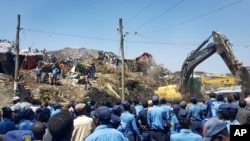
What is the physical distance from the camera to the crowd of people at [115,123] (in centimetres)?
481

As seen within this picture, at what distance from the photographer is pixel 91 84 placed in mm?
29016

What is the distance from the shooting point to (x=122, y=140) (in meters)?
4.86

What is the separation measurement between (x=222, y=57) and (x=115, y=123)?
56.3ft

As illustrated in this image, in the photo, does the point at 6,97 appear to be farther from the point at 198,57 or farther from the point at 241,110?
the point at 241,110

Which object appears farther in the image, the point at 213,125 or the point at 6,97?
the point at 6,97

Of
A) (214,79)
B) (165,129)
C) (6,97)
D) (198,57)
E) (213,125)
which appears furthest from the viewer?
(214,79)

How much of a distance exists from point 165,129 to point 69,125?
672 cm

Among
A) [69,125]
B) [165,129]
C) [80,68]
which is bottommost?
[165,129]

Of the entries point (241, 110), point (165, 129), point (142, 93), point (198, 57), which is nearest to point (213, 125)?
point (241, 110)

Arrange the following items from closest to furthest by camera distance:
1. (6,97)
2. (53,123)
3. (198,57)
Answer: (53,123) → (198,57) → (6,97)

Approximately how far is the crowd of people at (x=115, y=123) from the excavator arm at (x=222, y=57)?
710cm

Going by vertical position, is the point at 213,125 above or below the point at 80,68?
below

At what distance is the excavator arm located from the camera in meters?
19.8

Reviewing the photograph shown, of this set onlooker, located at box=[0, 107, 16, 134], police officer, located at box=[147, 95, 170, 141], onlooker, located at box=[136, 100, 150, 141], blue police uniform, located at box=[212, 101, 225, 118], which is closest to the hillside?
onlooker, located at box=[136, 100, 150, 141]
